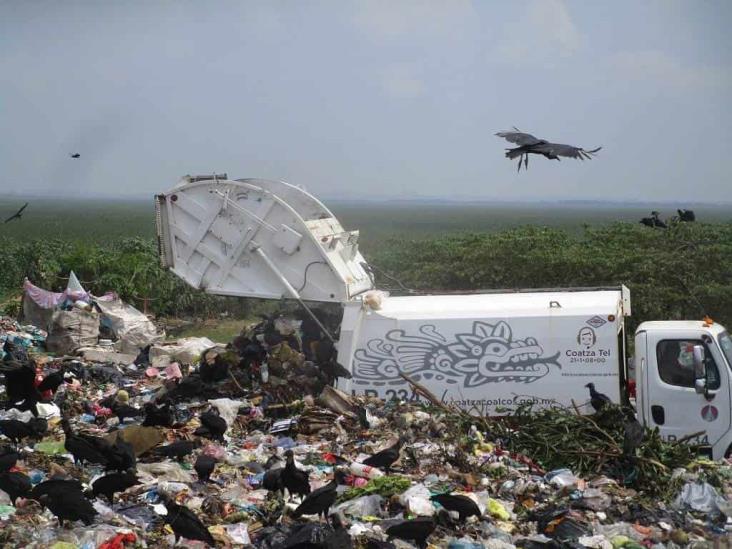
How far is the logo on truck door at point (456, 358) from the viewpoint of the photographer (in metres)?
7.84

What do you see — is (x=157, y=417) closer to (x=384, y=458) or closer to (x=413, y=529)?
(x=384, y=458)

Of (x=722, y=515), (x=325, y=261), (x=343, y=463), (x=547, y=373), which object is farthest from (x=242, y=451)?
(x=722, y=515)

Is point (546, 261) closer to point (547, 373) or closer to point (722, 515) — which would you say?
point (547, 373)

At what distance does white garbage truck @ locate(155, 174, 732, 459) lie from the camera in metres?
7.58

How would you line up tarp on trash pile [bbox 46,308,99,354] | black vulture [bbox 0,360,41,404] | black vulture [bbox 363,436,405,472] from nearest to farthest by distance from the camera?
black vulture [bbox 363,436,405,472] → black vulture [bbox 0,360,41,404] → tarp on trash pile [bbox 46,308,99,354]

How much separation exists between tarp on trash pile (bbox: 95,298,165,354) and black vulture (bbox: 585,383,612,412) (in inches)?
257

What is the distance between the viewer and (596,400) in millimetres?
7465

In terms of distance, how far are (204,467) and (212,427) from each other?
Answer: 3.31ft

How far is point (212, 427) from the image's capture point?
7.47 meters

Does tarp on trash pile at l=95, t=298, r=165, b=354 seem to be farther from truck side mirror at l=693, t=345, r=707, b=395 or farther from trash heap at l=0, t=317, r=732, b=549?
truck side mirror at l=693, t=345, r=707, b=395

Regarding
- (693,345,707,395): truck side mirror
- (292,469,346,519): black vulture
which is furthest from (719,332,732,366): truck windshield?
(292,469,346,519): black vulture

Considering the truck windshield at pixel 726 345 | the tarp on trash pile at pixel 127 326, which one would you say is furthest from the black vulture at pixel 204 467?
the tarp on trash pile at pixel 127 326

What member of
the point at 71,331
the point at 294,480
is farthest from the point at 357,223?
the point at 294,480

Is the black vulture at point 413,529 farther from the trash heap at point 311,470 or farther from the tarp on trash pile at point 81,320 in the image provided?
the tarp on trash pile at point 81,320
